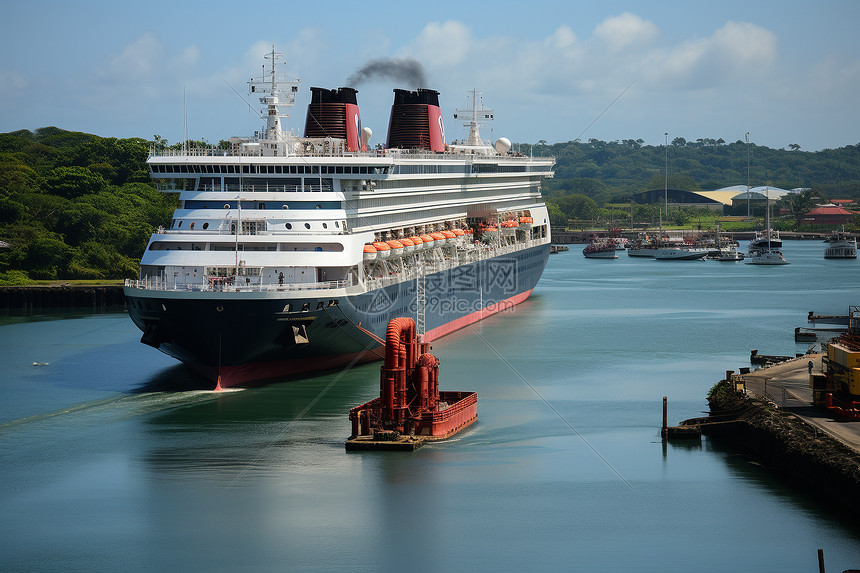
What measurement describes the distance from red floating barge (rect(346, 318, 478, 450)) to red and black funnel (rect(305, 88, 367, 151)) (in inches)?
722

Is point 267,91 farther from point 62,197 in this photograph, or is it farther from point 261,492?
point 62,197

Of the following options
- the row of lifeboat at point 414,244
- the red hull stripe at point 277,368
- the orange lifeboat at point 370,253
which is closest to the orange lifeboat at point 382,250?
the row of lifeboat at point 414,244

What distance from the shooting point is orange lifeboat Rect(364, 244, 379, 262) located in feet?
145

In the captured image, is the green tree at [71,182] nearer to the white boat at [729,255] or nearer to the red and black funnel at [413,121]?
the red and black funnel at [413,121]

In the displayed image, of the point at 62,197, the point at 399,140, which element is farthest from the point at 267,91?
the point at 62,197

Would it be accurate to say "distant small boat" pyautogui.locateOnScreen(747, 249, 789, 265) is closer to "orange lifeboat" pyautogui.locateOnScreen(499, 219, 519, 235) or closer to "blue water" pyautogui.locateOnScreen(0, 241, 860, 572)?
"orange lifeboat" pyautogui.locateOnScreen(499, 219, 519, 235)

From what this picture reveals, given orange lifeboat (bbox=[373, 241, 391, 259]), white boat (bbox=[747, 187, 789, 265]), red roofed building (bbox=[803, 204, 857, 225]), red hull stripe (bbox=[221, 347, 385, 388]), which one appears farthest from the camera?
red roofed building (bbox=[803, 204, 857, 225])

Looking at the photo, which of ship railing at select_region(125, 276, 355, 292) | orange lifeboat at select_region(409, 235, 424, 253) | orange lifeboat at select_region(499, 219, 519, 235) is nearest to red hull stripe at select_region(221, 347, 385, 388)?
ship railing at select_region(125, 276, 355, 292)

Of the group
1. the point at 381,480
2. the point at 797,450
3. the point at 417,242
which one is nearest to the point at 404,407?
the point at 381,480

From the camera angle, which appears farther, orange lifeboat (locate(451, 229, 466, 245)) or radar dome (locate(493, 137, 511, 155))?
radar dome (locate(493, 137, 511, 155))

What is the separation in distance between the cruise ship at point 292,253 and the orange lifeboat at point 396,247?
7 cm

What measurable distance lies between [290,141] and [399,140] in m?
14.3

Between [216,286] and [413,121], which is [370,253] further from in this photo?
[413,121]

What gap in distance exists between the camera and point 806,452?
28062 mm
